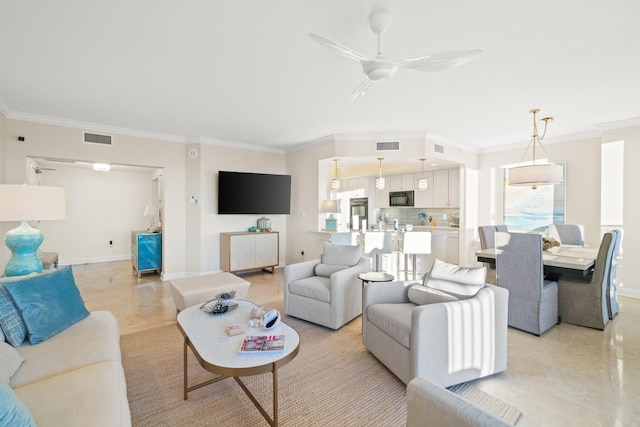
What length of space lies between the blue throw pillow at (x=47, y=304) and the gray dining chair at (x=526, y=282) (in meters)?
3.99

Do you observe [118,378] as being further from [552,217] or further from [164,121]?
[552,217]

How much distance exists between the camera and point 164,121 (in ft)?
14.9

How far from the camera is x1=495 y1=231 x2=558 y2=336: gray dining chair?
9.84ft

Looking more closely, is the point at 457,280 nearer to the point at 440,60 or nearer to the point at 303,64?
the point at 440,60

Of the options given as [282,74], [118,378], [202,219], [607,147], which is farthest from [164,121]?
[607,147]

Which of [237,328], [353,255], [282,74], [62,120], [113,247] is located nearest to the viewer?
[237,328]

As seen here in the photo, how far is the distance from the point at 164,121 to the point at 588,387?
5667 mm

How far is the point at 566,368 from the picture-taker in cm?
241

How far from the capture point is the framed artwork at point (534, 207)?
17.6ft

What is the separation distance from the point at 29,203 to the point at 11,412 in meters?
2.47

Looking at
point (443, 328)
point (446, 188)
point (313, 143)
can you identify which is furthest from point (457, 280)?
point (446, 188)

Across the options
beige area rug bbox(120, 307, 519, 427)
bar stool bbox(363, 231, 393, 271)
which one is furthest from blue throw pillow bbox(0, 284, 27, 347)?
bar stool bbox(363, 231, 393, 271)

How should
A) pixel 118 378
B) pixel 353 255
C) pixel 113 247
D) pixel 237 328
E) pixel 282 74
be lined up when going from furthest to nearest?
pixel 113 247 → pixel 353 255 → pixel 282 74 → pixel 237 328 → pixel 118 378

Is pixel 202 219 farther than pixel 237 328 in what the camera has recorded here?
Yes
